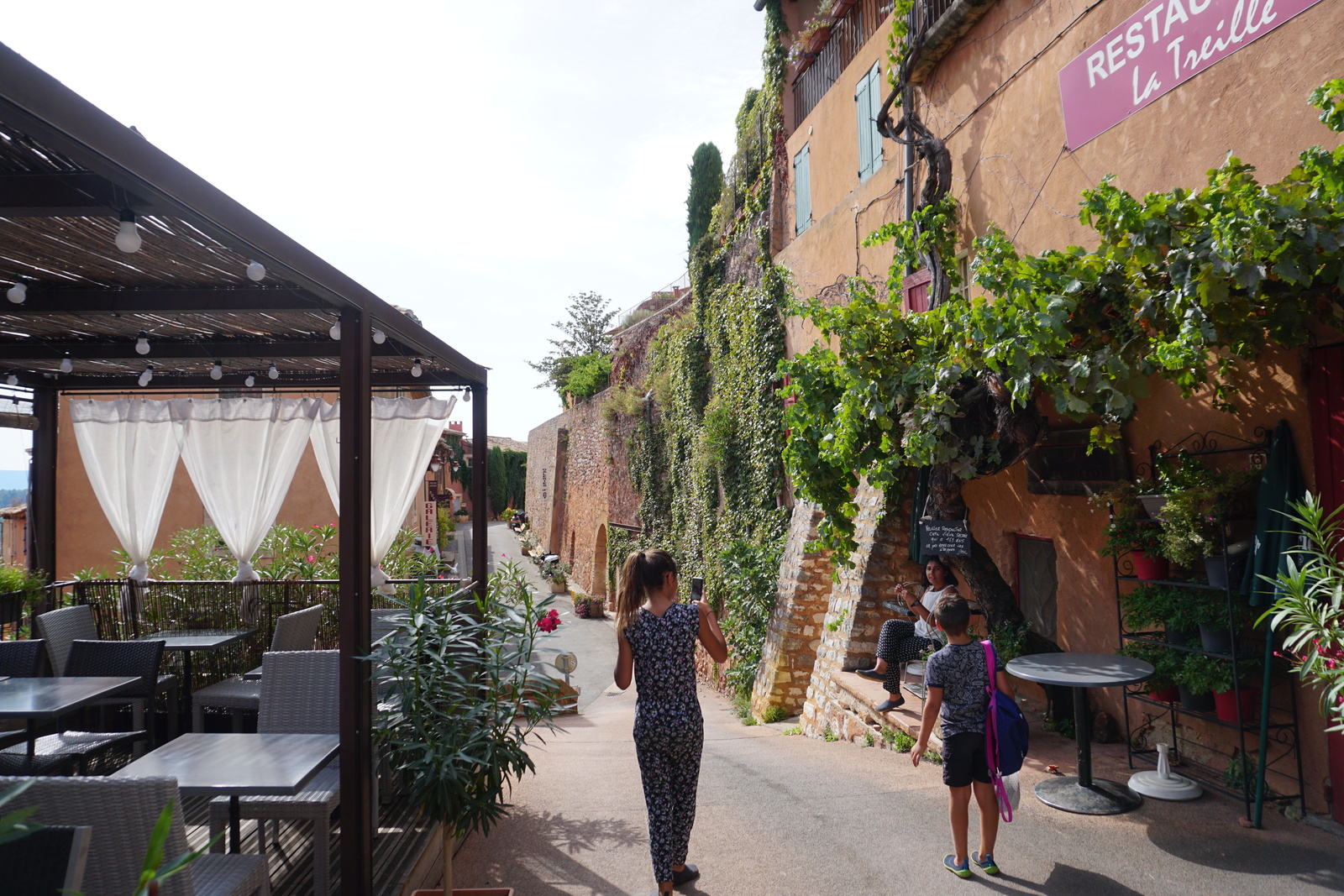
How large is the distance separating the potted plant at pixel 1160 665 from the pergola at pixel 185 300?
3835mm

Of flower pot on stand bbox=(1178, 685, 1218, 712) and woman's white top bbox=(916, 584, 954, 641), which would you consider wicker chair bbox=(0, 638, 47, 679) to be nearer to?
woman's white top bbox=(916, 584, 954, 641)

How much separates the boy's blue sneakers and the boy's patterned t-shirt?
0.53m

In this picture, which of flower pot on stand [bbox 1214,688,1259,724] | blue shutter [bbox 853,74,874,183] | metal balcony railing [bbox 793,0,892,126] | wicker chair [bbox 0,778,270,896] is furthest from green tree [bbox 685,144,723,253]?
wicker chair [bbox 0,778,270,896]

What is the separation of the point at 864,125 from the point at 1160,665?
605cm

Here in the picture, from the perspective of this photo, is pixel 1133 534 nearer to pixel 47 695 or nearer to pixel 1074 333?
pixel 1074 333

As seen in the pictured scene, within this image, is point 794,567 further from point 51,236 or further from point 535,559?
point 535,559

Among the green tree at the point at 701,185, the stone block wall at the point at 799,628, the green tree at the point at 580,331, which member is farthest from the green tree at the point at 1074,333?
the green tree at the point at 580,331

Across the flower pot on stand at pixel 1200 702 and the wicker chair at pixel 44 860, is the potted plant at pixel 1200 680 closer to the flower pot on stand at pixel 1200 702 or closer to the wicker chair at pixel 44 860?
the flower pot on stand at pixel 1200 702

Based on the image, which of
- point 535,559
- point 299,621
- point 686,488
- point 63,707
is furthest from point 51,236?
point 535,559

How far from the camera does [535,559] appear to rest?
92.7 ft

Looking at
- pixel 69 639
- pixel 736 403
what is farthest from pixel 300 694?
pixel 736 403

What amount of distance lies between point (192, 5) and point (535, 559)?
26.0m

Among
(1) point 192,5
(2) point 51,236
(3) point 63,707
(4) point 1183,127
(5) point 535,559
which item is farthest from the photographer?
(5) point 535,559

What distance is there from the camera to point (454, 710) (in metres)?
3.01
